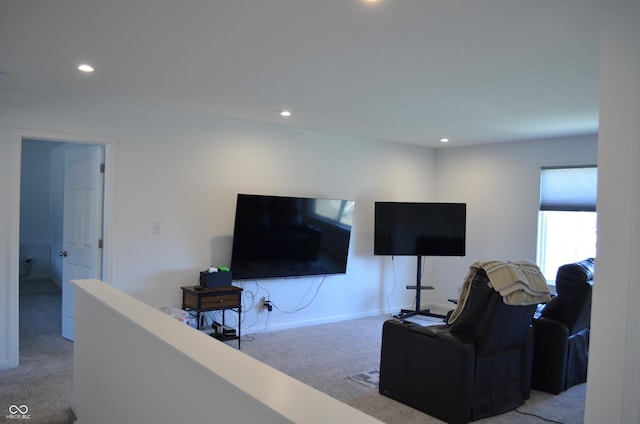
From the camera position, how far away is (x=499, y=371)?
343 cm

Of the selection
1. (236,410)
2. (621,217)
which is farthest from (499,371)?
(236,410)

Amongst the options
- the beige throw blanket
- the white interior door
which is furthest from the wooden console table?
the beige throw blanket

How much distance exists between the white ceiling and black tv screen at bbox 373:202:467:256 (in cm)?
161

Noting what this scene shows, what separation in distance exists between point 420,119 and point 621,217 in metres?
3.26

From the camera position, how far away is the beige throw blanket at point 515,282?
3.17 metres

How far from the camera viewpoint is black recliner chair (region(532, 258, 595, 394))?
12.6 ft

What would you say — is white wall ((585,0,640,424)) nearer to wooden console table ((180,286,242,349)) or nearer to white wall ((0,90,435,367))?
wooden console table ((180,286,242,349))

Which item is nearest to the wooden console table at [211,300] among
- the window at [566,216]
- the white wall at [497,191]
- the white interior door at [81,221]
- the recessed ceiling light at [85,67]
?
the white interior door at [81,221]

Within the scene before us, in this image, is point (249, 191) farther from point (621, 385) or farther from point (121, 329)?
point (621, 385)

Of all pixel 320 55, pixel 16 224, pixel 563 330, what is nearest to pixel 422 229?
pixel 563 330

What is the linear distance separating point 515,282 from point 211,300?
277 centimetres

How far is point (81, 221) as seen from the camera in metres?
4.88

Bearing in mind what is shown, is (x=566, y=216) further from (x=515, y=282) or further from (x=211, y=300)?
(x=211, y=300)

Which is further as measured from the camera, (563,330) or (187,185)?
(187,185)
